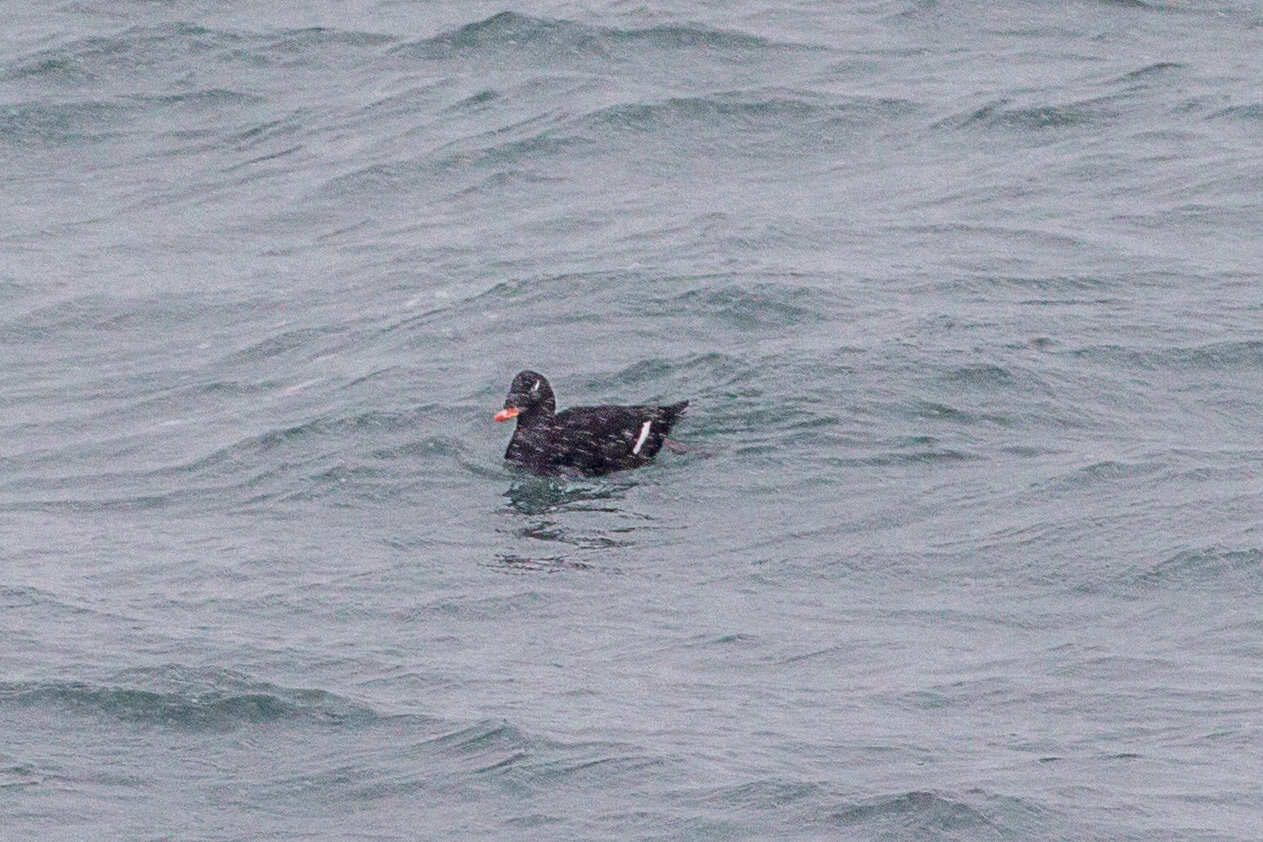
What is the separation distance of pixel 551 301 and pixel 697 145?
386cm

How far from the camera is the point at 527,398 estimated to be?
1583cm

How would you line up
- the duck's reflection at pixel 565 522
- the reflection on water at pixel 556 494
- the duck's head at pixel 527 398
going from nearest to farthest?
1. the duck's reflection at pixel 565 522
2. the reflection on water at pixel 556 494
3. the duck's head at pixel 527 398

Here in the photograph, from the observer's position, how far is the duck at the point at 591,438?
1540 centimetres

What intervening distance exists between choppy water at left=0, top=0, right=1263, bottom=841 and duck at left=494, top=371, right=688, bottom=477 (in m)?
0.28

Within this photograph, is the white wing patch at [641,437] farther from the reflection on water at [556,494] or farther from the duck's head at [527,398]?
the duck's head at [527,398]

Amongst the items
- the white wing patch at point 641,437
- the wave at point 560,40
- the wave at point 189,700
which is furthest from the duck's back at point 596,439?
the wave at point 560,40

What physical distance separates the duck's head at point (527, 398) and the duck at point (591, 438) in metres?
0.05

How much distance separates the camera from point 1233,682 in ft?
35.8

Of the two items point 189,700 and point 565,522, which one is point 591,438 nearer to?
point 565,522

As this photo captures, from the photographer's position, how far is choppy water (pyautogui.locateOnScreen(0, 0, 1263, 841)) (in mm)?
10422

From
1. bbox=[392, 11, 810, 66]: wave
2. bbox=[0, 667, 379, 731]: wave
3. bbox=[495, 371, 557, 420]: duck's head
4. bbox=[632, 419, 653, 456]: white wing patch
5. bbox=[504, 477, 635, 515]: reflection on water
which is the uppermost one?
bbox=[392, 11, 810, 66]: wave

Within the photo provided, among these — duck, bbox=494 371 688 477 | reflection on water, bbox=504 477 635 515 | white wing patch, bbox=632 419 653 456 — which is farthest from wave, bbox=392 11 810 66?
reflection on water, bbox=504 477 635 515

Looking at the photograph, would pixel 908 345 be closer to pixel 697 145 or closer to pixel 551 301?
pixel 551 301

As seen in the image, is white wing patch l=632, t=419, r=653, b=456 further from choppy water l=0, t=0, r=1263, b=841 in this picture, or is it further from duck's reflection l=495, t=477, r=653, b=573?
choppy water l=0, t=0, r=1263, b=841
